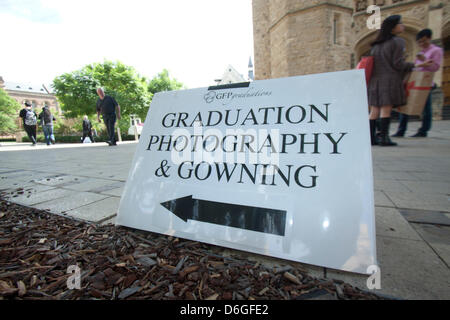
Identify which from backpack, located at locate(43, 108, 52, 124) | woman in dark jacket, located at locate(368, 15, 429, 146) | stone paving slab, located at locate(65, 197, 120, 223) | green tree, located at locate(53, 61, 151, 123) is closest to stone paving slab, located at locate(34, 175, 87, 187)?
stone paving slab, located at locate(65, 197, 120, 223)

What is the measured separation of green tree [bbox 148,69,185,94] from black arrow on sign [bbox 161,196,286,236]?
3312 cm

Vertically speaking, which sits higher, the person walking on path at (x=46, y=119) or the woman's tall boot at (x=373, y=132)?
the person walking on path at (x=46, y=119)

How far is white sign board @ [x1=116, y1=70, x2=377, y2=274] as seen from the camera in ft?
2.90

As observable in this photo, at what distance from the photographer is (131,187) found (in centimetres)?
134

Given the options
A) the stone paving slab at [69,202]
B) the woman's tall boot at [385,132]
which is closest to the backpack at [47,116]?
the stone paving slab at [69,202]

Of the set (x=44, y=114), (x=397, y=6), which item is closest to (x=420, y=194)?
(x=44, y=114)

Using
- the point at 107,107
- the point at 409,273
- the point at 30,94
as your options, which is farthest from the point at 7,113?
the point at 409,273

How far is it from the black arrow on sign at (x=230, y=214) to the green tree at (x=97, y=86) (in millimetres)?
22796

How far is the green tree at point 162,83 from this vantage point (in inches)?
1249

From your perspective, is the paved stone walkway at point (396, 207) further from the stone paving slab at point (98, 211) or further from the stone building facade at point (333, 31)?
the stone building facade at point (333, 31)

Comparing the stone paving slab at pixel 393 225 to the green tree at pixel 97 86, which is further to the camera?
the green tree at pixel 97 86

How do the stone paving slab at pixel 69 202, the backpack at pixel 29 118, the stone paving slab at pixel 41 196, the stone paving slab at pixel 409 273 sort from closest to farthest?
the stone paving slab at pixel 409 273 → the stone paving slab at pixel 69 202 → the stone paving slab at pixel 41 196 → the backpack at pixel 29 118
